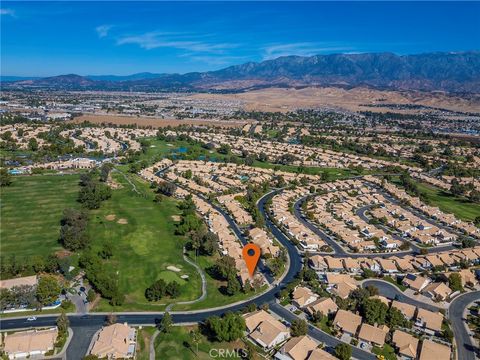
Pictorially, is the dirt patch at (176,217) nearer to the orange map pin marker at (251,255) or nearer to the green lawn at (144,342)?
the orange map pin marker at (251,255)

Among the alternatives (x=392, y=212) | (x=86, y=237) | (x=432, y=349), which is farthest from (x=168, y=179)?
(x=432, y=349)

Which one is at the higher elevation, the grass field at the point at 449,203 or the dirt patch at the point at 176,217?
the dirt patch at the point at 176,217

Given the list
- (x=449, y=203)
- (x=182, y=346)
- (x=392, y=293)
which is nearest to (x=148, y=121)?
(x=449, y=203)

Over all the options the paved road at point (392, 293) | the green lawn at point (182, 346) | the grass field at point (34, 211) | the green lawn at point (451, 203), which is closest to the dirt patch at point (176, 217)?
the grass field at point (34, 211)

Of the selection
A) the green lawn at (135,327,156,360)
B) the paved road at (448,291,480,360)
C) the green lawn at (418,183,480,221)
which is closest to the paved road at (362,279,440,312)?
the paved road at (448,291,480,360)

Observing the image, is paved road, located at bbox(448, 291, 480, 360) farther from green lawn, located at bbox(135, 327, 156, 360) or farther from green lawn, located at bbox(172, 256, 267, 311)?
green lawn, located at bbox(135, 327, 156, 360)

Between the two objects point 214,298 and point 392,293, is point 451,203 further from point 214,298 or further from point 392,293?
point 214,298

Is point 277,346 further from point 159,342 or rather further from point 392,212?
point 392,212
